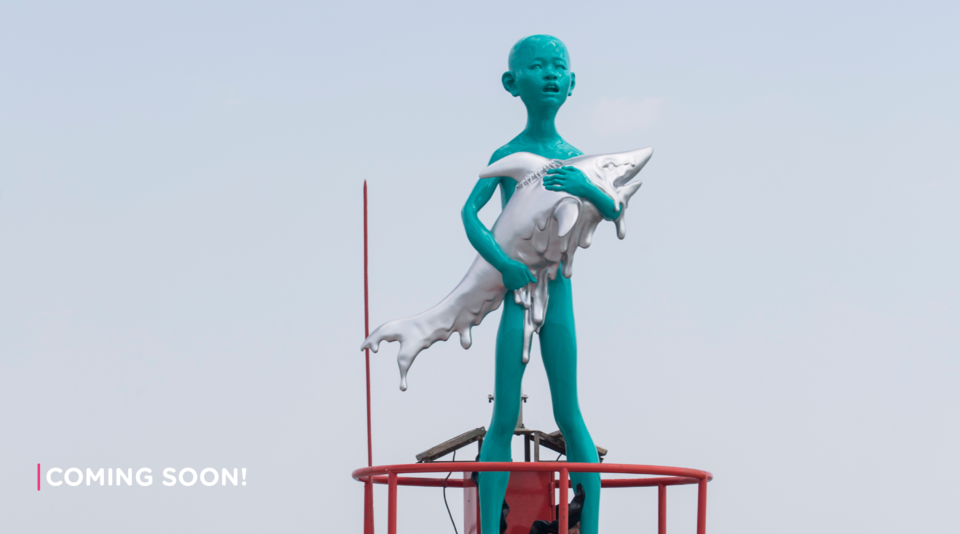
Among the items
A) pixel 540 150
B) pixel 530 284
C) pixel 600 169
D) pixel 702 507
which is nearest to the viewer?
pixel 702 507

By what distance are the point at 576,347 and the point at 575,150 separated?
43.3 inches

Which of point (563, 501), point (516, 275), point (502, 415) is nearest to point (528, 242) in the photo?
point (516, 275)

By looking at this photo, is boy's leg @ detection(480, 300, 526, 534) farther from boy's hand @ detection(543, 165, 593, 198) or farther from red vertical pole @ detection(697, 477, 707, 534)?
red vertical pole @ detection(697, 477, 707, 534)

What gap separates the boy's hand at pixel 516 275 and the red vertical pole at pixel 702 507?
4.46 feet

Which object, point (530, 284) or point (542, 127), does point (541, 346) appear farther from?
point (542, 127)

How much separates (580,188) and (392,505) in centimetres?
184

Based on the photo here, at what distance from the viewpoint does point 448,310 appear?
6.56 m

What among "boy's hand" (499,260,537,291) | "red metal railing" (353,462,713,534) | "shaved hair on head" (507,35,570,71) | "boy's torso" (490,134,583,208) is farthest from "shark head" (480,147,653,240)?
"red metal railing" (353,462,713,534)

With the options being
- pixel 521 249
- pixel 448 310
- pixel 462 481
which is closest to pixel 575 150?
pixel 521 249

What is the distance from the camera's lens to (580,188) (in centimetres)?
620

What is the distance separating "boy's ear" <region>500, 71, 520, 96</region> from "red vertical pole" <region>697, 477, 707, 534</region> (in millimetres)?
2362

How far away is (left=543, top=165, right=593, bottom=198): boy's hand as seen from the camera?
6207 millimetres

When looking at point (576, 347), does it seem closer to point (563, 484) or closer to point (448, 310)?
point (448, 310)

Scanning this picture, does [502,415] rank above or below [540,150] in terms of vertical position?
below
